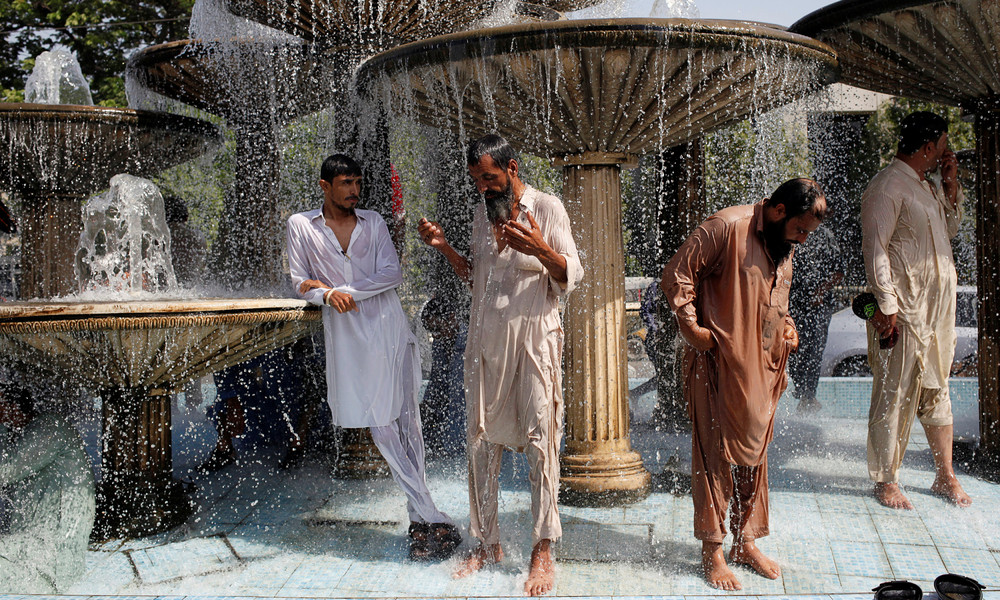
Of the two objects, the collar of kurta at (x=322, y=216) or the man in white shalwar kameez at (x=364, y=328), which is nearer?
the man in white shalwar kameez at (x=364, y=328)

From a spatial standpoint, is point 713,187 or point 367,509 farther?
point 713,187

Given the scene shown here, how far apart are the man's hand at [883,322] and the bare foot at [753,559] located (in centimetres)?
132

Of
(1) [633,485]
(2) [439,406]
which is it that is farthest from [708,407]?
(2) [439,406]

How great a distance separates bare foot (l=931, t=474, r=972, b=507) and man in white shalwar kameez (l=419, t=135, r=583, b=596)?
6.98 feet

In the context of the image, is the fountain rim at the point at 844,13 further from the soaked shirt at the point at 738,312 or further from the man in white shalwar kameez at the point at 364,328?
the man in white shalwar kameez at the point at 364,328

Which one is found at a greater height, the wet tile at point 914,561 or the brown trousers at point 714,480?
the brown trousers at point 714,480

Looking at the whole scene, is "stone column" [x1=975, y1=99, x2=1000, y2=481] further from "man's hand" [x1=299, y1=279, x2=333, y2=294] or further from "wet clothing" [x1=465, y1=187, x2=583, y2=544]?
"man's hand" [x1=299, y1=279, x2=333, y2=294]

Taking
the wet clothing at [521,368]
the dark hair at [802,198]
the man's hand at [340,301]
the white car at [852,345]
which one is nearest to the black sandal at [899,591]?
the wet clothing at [521,368]

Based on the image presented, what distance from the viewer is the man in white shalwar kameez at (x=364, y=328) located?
366cm

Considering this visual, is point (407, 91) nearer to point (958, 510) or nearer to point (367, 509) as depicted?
point (367, 509)

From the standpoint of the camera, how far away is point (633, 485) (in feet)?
13.7

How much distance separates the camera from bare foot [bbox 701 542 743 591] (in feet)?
10.1

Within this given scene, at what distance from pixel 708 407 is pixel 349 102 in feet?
9.11

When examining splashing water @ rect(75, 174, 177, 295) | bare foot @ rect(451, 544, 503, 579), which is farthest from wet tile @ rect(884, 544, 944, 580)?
splashing water @ rect(75, 174, 177, 295)
